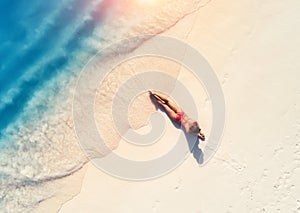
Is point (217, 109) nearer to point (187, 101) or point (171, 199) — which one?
point (187, 101)

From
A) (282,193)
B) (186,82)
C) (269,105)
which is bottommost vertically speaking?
(282,193)

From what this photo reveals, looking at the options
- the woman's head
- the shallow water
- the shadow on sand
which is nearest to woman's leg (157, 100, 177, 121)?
the shadow on sand

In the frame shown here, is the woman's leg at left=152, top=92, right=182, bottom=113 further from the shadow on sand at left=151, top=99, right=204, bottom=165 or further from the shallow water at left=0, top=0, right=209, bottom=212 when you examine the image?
the shallow water at left=0, top=0, right=209, bottom=212

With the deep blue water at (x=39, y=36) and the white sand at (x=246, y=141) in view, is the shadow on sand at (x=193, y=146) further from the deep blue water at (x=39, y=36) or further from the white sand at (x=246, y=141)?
the deep blue water at (x=39, y=36)

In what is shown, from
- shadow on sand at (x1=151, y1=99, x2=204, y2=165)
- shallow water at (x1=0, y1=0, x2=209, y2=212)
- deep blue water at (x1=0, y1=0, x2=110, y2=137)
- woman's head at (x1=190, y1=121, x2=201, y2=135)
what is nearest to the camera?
woman's head at (x1=190, y1=121, x2=201, y2=135)

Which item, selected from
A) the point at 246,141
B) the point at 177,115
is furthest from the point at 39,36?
the point at 246,141

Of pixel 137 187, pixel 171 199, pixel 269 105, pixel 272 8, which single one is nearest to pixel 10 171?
pixel 137 187
